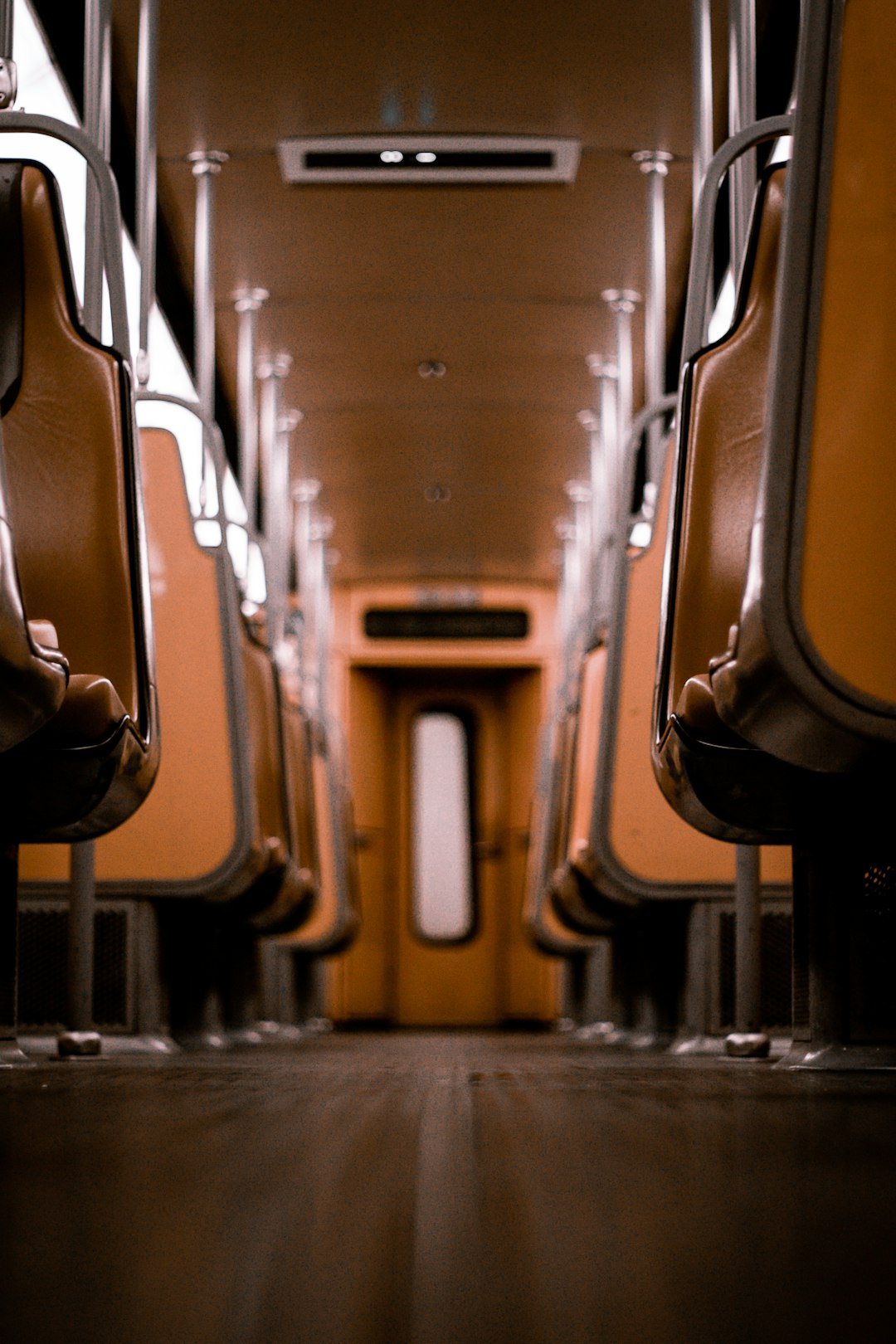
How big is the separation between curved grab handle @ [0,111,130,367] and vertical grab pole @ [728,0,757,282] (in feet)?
3.67

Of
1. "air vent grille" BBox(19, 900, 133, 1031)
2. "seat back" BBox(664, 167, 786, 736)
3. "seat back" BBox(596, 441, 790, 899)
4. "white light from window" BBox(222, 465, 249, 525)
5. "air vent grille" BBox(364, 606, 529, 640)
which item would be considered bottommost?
"air vent grille" BBox(19, 900, 133, 1031)

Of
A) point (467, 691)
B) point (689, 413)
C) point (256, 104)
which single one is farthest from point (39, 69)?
point (467, 691)

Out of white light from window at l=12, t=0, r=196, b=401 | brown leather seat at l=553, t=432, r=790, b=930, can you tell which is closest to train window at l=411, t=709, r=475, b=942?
white light from window at l=12, t=0, r=196, b=401

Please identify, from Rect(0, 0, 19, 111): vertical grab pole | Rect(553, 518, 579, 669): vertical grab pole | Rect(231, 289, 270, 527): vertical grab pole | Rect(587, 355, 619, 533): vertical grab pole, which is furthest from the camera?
Rect(553, 518, 579, 669): vertical grab pole

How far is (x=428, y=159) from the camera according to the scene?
5.70 metres

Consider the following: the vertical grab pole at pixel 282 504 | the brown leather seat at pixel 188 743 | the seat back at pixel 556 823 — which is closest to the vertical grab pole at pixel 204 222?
the vertical grab pole at pixel 282 504

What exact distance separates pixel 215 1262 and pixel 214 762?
3620 millimetres

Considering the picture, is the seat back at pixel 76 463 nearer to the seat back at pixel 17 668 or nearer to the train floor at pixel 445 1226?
the seat back at pixel 17 668

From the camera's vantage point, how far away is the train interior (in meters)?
0.65

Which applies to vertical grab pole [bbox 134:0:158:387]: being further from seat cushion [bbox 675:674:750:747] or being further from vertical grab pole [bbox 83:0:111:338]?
seat cushion [bbox 675:674:750:747]

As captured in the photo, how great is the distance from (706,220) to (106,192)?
0.95 meters

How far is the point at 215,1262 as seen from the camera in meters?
0.56

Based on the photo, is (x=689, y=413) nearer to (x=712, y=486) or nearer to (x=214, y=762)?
(x=712, y=486)

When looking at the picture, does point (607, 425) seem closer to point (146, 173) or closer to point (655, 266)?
point (655, 266)
